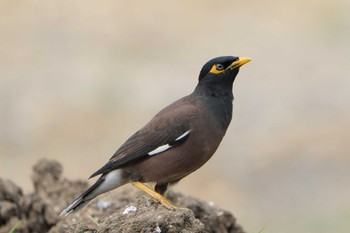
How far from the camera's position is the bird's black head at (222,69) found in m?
9.27

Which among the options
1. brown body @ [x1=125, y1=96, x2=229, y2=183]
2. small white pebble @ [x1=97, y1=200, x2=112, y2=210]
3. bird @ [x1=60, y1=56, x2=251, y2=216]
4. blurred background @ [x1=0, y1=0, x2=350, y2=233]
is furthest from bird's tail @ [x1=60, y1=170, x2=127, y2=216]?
blurred background @ [x1=0, y1=0, x2=350, y2=233]

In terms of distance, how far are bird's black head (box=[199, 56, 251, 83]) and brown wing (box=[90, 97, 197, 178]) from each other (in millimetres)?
289

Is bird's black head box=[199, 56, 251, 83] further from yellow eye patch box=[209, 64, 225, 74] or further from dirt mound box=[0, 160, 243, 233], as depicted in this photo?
dirt mound box=[0, 160, 243, 233]

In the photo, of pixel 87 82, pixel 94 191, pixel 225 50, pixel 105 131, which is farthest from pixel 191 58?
pixel 94 191

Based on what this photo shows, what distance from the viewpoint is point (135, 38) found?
90.6 ft

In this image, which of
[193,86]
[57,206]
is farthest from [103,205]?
[193,86]

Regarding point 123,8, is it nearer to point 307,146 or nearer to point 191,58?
point 191,58

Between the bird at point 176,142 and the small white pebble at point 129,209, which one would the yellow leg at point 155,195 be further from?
the small white pebble at point 129,209

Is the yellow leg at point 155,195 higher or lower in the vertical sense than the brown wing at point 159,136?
lower

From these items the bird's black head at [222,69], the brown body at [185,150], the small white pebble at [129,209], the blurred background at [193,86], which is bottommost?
the small white pebble at [129,209]

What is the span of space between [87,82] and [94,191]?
15.9 m

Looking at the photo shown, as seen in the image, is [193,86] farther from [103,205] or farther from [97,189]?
[97,189]

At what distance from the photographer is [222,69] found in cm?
930

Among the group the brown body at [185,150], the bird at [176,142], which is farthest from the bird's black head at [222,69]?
the brown body at [185,150]
